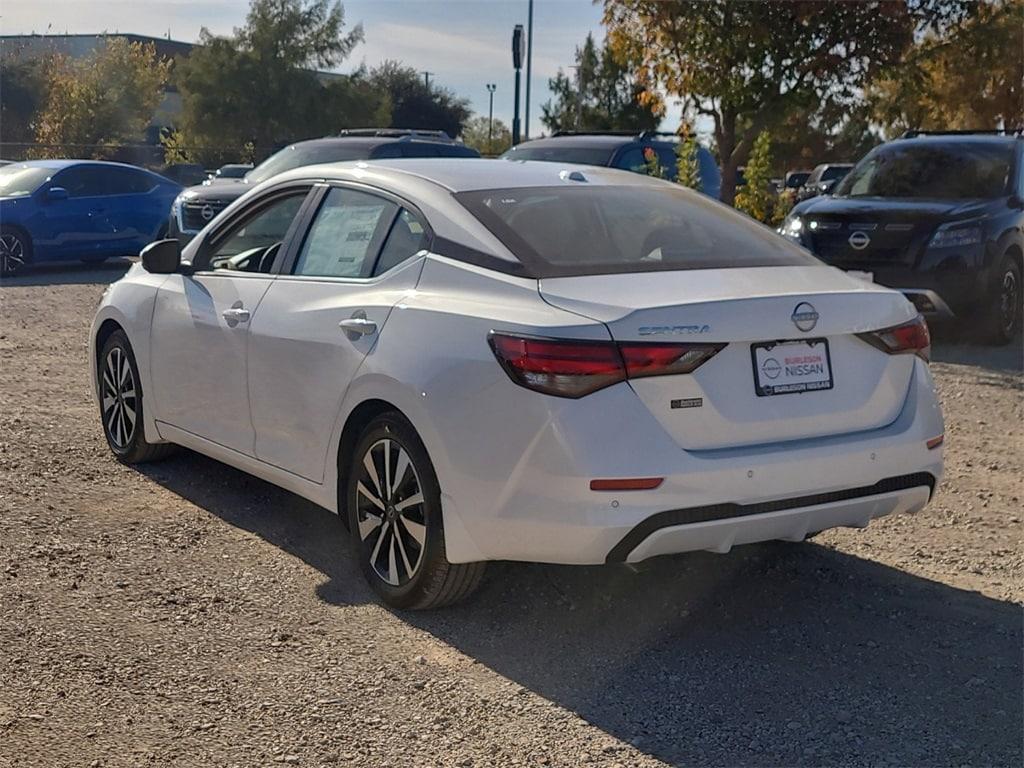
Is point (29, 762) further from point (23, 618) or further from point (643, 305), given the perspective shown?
point (643, 305)

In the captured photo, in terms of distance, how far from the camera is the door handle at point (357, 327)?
493 cm

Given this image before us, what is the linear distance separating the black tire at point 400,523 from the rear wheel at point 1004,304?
8.05m

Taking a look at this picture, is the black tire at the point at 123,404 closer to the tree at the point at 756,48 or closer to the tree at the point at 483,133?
the tree at the point at 756,48

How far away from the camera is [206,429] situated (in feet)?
19.8

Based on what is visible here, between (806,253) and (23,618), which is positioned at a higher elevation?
(806,253)

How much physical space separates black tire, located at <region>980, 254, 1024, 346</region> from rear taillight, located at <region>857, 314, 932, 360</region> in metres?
7.20

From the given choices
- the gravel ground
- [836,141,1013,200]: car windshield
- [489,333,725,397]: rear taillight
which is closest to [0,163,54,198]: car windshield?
[836,141,1013,200]: car windshield

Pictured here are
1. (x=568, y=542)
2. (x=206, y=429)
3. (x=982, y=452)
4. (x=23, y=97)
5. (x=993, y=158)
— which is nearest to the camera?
(x=568, y=542)

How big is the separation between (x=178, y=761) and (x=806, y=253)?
116 inches

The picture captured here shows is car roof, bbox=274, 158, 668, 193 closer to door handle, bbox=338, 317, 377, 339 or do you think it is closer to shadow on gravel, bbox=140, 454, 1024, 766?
door handle, bbox=338, 317, 377, 339

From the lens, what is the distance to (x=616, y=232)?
5.09m

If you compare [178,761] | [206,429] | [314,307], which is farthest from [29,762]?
[206,429]

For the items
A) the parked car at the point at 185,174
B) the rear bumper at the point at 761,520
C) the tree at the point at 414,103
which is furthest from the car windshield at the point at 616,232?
the tree at the point at 414,103

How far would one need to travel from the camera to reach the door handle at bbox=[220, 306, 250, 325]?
568 cm
